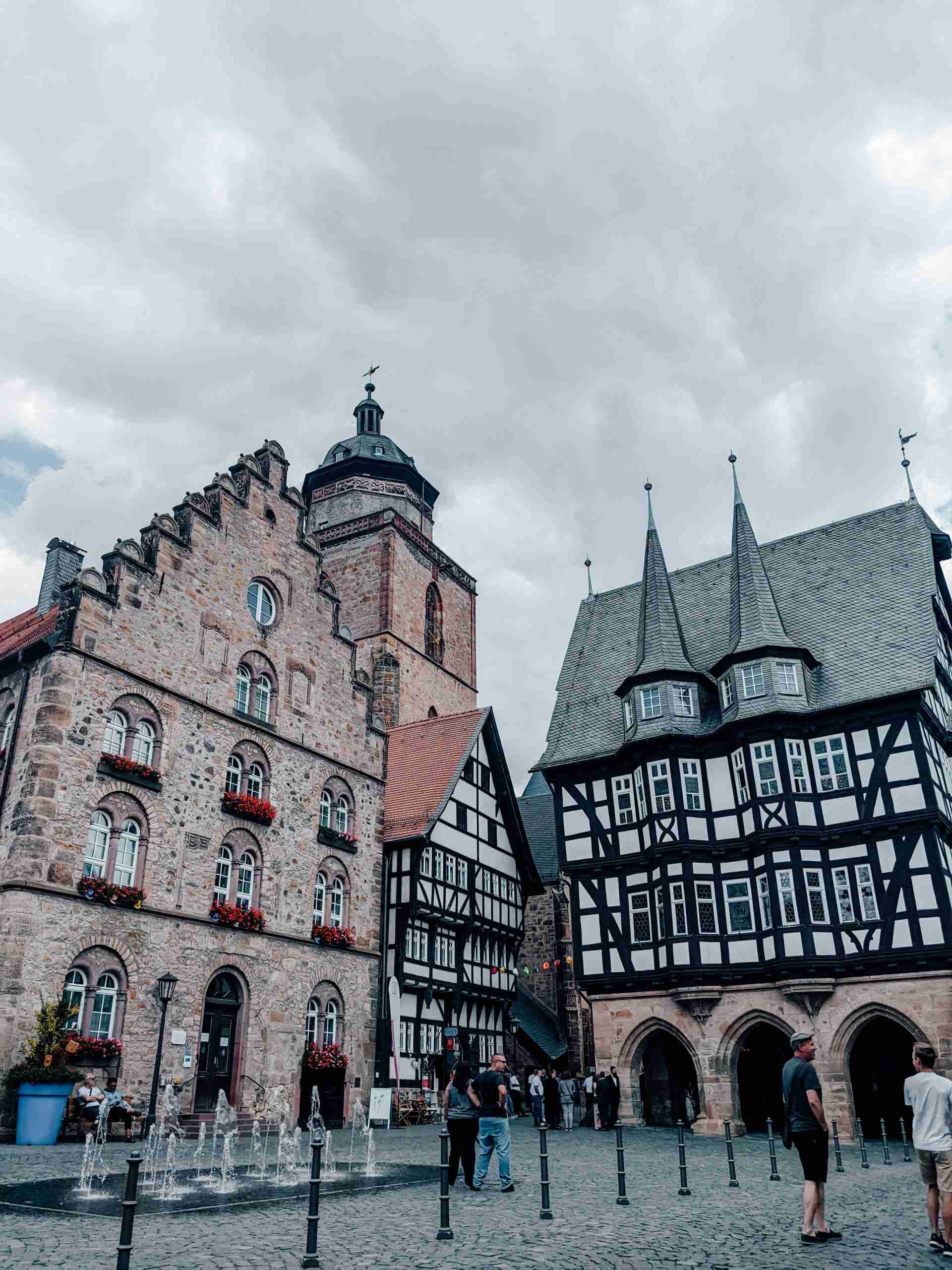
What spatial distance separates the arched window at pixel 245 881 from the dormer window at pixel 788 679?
1527 cm

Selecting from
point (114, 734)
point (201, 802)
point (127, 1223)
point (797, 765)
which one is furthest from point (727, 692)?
point (127, 1223)

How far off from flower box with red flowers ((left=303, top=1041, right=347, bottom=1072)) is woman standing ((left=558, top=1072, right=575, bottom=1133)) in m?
5.82

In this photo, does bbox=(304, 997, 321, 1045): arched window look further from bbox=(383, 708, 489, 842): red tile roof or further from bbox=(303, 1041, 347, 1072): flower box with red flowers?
bbox=(383, 708, 489, 842): red tile roof

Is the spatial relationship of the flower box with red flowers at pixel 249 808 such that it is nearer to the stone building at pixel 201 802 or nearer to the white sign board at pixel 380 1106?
the stone building at pixel 201 802

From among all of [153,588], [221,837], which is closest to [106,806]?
[221,837]

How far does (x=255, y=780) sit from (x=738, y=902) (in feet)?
44.3

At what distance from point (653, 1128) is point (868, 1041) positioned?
7082 millimetres

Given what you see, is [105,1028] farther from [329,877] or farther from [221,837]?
[329,877]

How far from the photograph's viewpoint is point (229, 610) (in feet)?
84.5

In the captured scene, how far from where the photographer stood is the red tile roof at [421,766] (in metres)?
30.0

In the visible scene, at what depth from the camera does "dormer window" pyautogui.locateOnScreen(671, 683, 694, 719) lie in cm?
3103

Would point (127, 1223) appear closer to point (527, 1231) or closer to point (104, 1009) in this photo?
point (527, 1231)

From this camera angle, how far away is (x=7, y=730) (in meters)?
21.3

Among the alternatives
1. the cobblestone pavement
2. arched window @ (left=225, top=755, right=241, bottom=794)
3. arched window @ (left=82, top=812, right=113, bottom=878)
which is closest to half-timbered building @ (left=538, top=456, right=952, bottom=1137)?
arched window @ (left=225, top=755, right=241, bottom=794)
